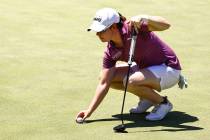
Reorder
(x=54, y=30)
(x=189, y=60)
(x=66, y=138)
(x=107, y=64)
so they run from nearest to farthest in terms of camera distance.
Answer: (x=66, y=138) → (x=107, y=64) → (x=189, y=60) → (x=54, y=30)

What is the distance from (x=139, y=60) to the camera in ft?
20.3

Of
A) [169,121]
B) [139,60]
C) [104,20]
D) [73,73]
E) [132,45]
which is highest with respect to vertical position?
[104,20]

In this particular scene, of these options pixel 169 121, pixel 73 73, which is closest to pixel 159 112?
pixel 169 121

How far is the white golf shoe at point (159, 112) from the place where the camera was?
6.28 m

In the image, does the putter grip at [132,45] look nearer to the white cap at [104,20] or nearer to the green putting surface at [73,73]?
the white cap at [104,20]

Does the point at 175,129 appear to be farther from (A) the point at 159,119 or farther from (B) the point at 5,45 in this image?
(B) the point at 5,45

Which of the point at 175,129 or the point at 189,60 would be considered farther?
the point at 189,60

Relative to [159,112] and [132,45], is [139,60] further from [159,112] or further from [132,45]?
[159,112]

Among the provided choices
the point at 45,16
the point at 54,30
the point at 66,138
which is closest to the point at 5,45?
the point at 54,30

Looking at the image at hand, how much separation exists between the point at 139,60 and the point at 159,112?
0.54 meters

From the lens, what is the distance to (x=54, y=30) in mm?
10547

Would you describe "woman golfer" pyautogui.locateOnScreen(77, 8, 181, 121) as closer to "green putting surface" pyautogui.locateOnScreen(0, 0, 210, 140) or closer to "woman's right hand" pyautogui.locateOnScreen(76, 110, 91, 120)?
"woman's right hand" pyautogui.locateOnScreen(76, 110, 91, 120)

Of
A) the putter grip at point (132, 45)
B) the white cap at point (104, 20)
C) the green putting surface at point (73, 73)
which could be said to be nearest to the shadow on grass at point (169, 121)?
the green putting surface at point (73, 73)

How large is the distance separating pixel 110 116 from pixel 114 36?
0.89 m
